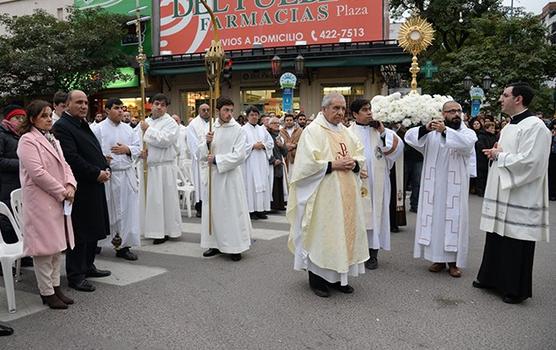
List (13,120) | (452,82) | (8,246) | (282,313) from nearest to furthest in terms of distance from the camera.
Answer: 1. (282,313)
2. (8,246)
3. (13,120)
4. (452,82)

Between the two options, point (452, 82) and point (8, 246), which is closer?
point (8, 246)

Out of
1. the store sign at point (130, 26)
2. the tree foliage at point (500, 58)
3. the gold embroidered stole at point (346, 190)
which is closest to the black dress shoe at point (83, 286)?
the gold embroidered stole at point (346, 190)

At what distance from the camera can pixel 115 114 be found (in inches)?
251

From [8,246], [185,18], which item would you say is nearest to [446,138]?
[8,246]

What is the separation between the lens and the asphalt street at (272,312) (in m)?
3.97

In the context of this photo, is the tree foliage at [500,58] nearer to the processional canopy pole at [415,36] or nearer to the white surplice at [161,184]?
the processional canopy pole at [415,36]

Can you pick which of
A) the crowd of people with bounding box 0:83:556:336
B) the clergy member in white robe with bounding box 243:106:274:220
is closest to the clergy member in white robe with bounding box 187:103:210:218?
the clergy member in white robe with bounding box 243:106:274:220

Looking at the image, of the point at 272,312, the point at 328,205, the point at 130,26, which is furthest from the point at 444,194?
the point at 130,26

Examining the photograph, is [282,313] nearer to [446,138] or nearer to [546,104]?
[446,138]

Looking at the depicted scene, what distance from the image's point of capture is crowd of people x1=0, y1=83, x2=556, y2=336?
4641 mm

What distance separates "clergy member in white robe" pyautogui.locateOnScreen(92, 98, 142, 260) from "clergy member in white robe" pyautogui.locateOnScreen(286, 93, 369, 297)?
2.41 meters

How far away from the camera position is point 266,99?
2316 cm

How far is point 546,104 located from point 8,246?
96.7 feet

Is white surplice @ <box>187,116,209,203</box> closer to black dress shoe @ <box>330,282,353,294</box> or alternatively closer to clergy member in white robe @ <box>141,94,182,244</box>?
clergy member in white robe @ <box>141,94,182,244</box>
